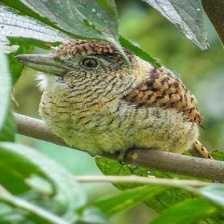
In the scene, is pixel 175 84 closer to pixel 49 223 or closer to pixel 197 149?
pixel 197 149

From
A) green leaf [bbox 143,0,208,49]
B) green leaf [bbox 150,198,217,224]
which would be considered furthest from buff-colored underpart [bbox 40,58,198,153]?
green leaf [bbox 150,198,217,224]

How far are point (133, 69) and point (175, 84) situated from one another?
128 millimetres

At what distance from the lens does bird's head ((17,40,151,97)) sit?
2.29 m

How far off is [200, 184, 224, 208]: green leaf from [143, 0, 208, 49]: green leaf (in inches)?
19.1

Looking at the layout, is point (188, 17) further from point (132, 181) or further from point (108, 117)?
point (108, 117)

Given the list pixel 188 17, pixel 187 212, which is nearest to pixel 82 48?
pixel 188 17

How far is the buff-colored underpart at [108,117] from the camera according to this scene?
212 centimetres

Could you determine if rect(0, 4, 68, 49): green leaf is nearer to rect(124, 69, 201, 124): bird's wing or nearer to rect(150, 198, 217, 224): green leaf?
rect(150, 198, 217, 224): green leaf

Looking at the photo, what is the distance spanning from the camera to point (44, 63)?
210 centimetres

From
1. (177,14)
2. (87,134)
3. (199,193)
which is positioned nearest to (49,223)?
(199,193)

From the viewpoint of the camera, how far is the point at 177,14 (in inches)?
51.6

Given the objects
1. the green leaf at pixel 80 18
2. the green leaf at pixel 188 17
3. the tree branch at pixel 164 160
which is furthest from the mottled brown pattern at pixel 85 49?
the green leaf at pixel 80 18

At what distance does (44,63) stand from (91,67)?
1.11ft

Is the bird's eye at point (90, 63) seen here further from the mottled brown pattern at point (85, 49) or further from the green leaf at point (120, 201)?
the green leaf at point (120, 201)
